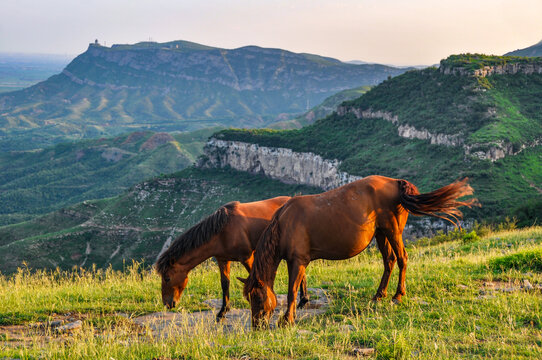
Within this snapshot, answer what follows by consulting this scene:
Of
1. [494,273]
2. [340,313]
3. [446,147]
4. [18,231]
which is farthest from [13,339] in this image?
[18,231]

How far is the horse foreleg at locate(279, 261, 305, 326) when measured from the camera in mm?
7484

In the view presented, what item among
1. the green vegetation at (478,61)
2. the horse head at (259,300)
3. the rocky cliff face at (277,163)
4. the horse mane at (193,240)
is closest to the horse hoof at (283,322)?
the horse head at (259,300)

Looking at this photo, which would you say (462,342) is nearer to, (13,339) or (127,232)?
(13,339)

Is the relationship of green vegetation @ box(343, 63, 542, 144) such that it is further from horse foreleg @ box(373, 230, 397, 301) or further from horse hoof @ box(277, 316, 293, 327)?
horse hoof @ box(277, 316, 293, 327)

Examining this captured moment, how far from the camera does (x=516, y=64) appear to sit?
80.9 meters

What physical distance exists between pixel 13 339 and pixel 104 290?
323cm

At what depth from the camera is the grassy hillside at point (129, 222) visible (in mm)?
77875

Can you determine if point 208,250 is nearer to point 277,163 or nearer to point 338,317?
point 338,317

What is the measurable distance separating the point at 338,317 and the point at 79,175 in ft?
618

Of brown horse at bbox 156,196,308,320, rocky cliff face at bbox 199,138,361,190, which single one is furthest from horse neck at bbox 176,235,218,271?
rocky cliff face at bbox 199,138,361,190

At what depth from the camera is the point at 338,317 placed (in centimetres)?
780

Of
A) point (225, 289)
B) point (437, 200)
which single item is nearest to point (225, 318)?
point (225, 289)

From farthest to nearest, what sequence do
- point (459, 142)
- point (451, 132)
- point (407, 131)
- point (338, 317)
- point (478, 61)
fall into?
point (478, 61), point (407, 131), point (451, 132), point (459, 142), point (338, 317)

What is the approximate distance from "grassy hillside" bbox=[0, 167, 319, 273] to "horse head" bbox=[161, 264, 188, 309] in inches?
2757
